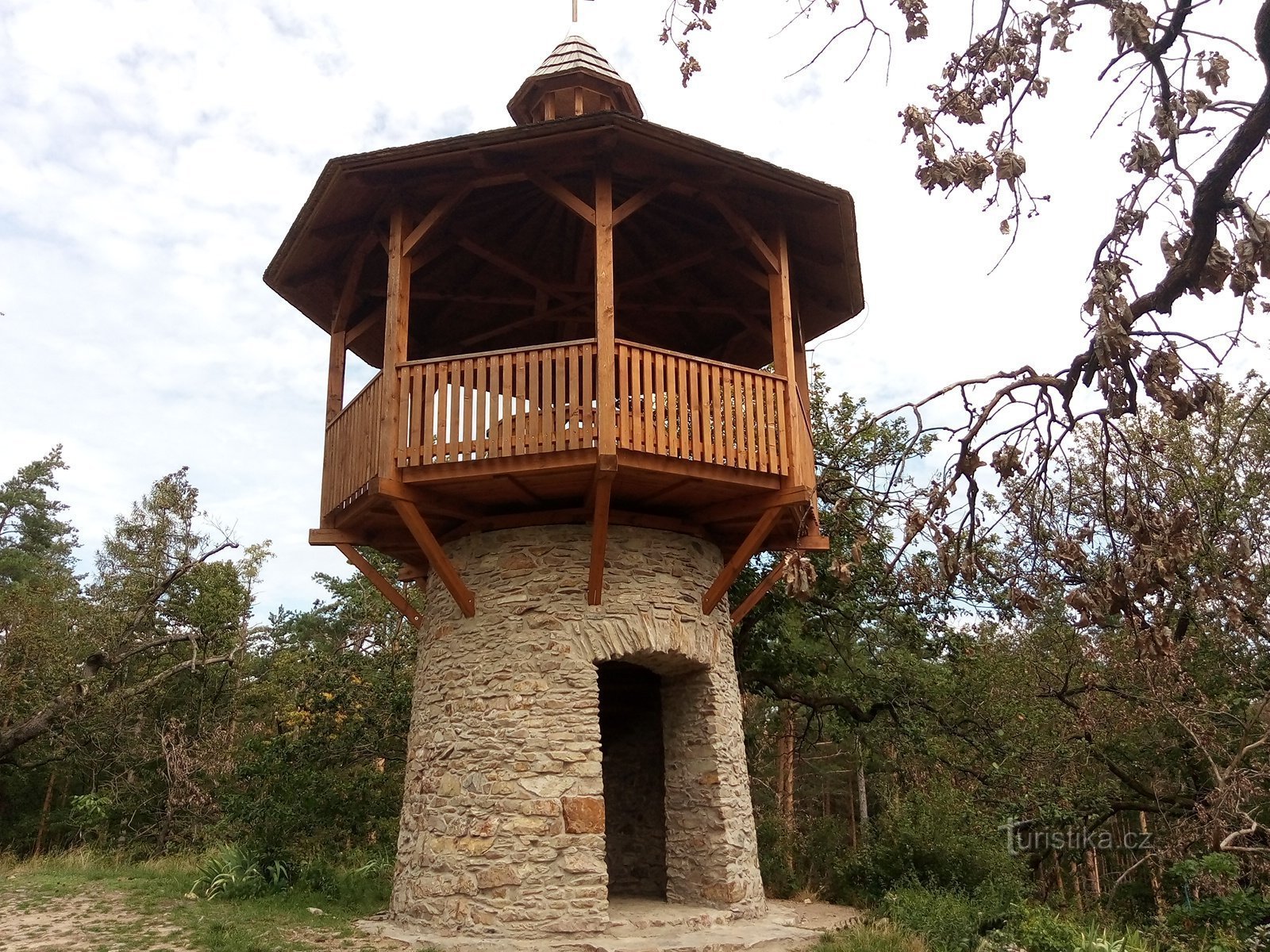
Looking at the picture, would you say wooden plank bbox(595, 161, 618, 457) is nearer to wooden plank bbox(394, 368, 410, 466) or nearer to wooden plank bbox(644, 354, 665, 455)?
wooden plank bbox(644, 354, 665, 455)

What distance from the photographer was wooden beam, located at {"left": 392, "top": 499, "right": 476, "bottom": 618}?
27.4ft

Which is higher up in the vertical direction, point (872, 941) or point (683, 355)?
point (683, 355)

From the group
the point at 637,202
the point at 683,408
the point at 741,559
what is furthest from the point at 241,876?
the point at 637,202

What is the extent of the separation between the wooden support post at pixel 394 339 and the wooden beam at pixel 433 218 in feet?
0.30

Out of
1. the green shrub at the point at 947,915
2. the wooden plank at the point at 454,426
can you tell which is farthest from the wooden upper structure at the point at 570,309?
the green shrub at the point at 947,915

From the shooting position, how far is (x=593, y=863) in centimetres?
829

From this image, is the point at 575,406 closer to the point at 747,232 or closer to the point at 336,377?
the point at 747,232

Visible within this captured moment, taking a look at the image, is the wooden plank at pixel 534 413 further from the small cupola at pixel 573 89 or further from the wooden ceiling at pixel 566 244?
the small cupola at pixel 573 89

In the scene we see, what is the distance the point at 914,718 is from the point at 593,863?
652cm

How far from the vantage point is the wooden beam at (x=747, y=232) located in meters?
9.12

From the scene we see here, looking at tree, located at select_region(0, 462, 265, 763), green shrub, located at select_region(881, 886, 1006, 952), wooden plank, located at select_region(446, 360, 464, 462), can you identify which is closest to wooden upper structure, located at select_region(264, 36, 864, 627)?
wooden plank, located at select_region(446, 360, 464, 462)

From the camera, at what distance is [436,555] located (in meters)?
8.77

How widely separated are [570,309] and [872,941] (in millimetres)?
7571

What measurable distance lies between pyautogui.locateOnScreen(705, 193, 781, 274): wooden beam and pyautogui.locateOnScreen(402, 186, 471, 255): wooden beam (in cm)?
233
